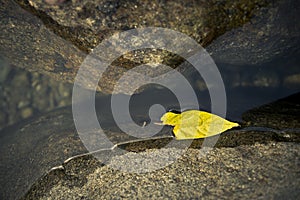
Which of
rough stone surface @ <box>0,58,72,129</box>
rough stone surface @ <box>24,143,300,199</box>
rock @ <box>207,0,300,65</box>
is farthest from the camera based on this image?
rough stone surface @ <box>0,58,72,129</box>

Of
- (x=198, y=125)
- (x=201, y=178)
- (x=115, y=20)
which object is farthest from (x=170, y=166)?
(x=115, y=20)

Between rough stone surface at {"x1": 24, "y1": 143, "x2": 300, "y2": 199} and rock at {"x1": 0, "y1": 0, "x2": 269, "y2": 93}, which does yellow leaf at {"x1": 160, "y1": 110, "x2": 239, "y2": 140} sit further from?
rock at {"x1": 0, "y1": 0, "x2": 269, "y2": 93}

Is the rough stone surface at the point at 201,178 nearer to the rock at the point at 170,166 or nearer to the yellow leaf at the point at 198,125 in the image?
the rock at the point at 170,166

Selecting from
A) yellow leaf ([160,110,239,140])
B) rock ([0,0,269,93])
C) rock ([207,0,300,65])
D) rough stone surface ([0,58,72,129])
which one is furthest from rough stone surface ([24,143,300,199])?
rough stone surface ([0,58,72,129])

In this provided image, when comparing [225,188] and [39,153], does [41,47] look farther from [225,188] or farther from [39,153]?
[225,188]

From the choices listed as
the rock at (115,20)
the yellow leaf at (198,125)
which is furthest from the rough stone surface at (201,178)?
the rock at (115,20)

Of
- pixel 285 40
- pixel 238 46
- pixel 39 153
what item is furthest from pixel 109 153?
pixel 285 40

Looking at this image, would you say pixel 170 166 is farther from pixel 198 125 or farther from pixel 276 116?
pixel 276 116

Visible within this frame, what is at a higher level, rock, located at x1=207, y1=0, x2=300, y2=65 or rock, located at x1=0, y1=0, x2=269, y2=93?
rock, located at x1=0, y1=0, x2=269, y2=93
